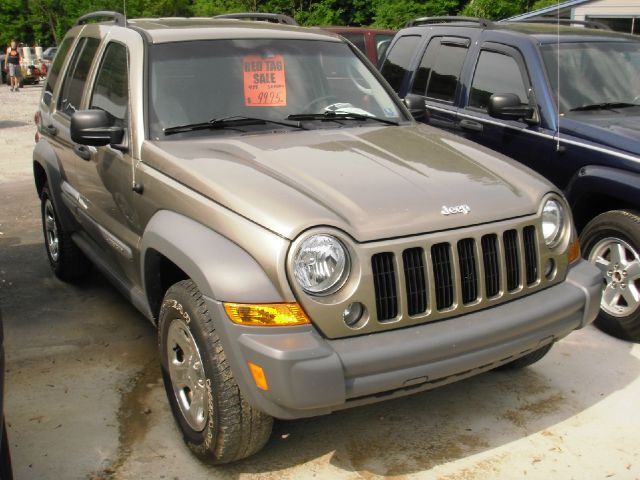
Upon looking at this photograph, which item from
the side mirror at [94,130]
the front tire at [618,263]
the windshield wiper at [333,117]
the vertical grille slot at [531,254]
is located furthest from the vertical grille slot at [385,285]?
the front tire at [618,263]

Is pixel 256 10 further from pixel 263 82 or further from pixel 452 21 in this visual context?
pixel 263 82

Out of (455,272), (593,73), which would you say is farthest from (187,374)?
(593,73)

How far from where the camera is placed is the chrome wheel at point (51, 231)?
564cm

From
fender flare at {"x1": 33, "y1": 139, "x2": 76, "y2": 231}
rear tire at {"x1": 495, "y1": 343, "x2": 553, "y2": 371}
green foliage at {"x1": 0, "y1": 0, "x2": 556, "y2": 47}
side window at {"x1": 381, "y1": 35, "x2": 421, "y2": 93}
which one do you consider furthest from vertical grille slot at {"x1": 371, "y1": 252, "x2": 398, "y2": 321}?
green foliage at {"x1": 0, "y1": 0, "x2": 556, "y2": 47}

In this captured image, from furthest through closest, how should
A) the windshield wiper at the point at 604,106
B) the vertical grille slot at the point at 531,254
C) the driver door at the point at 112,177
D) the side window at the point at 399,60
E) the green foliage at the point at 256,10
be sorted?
1. the green foliage at the point at 256,10
2. the side window at the point at 399,60
3. the windshield wiper at the point at 604,106
4. the driver door at the point at 112,177
5. the vertical grille slot at the point at 531,254

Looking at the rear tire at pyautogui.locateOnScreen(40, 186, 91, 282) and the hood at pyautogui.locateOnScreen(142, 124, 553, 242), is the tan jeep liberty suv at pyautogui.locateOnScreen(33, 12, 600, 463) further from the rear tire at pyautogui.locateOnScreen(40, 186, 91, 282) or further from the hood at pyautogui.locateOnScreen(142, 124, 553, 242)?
the rear tire at pyautogui.locateOnScreen(40, 186, 91, 282)

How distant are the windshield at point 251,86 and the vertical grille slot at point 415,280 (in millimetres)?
1361

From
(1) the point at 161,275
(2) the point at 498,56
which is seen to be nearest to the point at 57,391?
(1) the point at 161,275

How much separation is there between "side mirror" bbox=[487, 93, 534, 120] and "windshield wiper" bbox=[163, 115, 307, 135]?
1779mm

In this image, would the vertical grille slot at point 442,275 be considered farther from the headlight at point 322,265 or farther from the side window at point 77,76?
the side window at point 77,76

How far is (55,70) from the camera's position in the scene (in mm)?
5738

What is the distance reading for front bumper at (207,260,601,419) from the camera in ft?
9.04

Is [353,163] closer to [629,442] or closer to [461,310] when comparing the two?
[461,310]

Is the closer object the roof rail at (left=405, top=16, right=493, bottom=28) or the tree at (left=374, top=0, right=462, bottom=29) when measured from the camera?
the roof rail at (left=405, top=16, right=493, bottom=28)
